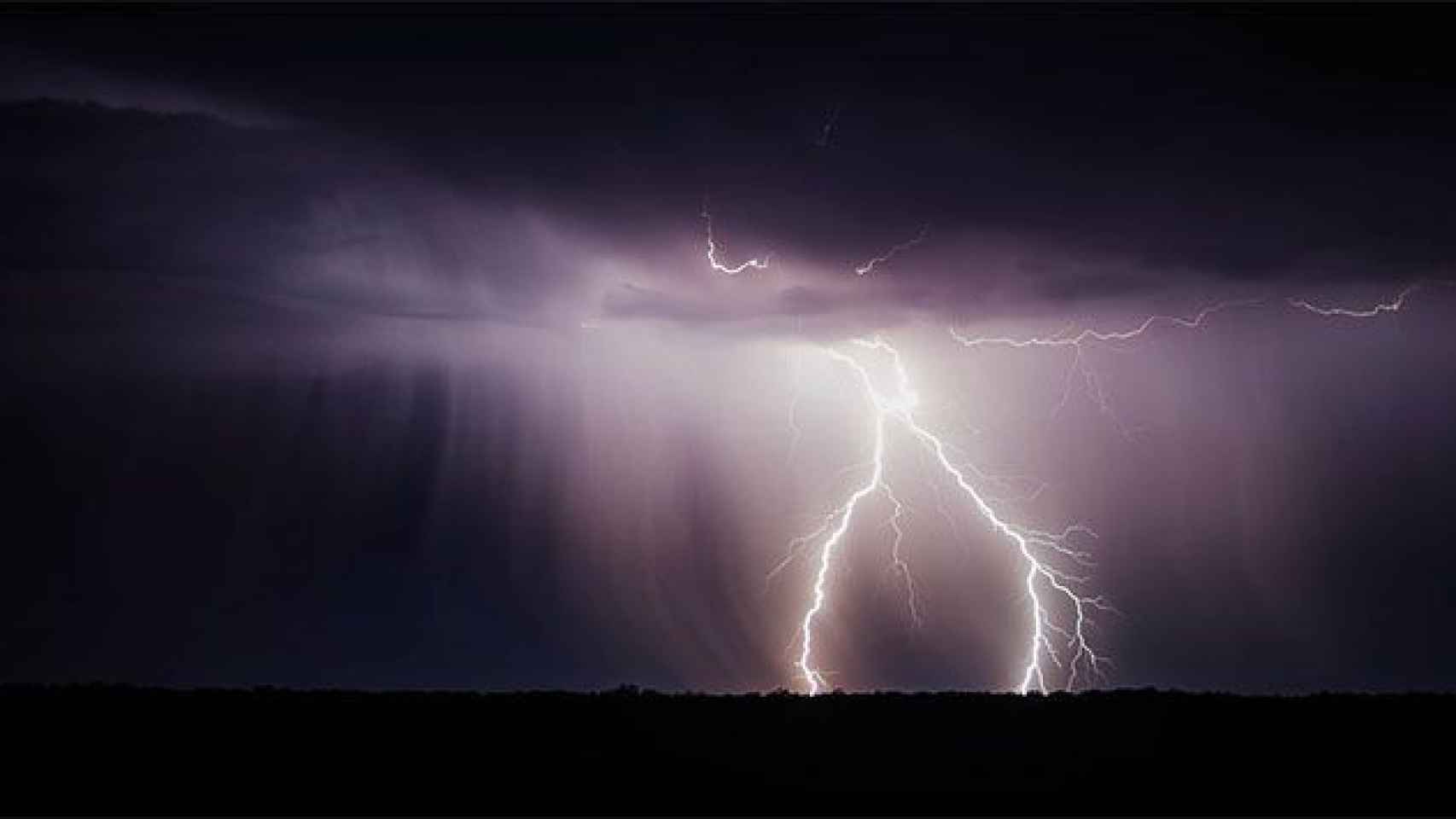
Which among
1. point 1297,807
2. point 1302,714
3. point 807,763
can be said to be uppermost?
point 1302,714

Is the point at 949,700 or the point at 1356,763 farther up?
the point at 949,700

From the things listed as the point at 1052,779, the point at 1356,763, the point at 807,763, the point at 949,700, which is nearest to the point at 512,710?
the point at 807,763

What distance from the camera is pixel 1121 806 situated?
7203mm

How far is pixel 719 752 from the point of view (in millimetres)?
8453

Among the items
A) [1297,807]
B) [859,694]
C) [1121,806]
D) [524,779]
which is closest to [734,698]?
[859,694]

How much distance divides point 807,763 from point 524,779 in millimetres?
1774

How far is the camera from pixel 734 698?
33.5 ft

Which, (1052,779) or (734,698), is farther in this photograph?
(734,698)

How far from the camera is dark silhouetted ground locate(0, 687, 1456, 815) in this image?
7332 mm

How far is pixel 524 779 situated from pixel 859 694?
341cm

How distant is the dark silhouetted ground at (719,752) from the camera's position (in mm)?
7332

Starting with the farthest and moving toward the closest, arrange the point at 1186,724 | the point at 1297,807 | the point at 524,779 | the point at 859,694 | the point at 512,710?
the point at 859,694 < the point at 512,710 < the point at 1186,724 < the point at 524,779 < the point at 1297,807

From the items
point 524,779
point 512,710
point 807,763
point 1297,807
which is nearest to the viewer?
point 1297,807

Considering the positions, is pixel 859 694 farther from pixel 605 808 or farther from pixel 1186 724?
pixel 605 808
